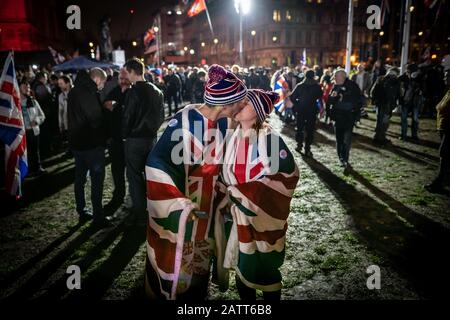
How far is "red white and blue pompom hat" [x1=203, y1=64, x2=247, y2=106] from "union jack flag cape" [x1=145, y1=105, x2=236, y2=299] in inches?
8.8

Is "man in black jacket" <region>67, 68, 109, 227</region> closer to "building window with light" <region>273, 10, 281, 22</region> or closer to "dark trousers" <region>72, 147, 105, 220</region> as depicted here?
"dark trousers" <region>72, 147, 105, 220</region>

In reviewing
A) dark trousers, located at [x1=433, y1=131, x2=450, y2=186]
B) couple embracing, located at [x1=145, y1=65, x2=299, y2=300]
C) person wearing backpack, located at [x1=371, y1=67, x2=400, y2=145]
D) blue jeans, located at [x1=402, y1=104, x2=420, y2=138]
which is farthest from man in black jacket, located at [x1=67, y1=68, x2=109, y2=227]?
blue jeans, located at [x1=402, y1=104, x2=420, y2=138]

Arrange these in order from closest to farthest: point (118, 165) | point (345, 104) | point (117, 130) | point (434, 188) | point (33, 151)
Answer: point (117, 130), point (118, 165), point (434, 188), point (345, 104), point (33, 151)

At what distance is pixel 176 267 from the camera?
10.1 feet

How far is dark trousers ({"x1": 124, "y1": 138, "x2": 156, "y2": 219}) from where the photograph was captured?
559 cm

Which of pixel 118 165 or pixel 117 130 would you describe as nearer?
pixel 117 130

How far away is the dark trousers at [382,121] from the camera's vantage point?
1133 centimetres

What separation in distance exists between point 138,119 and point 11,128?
2450 millimetres

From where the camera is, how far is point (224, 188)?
133 inches

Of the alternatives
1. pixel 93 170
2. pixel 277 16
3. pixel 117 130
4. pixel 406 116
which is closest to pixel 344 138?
pixel 406 116

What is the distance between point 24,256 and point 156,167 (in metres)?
3.20

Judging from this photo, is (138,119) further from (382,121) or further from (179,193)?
(382,121)

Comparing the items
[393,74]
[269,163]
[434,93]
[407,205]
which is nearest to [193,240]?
[269,163]
